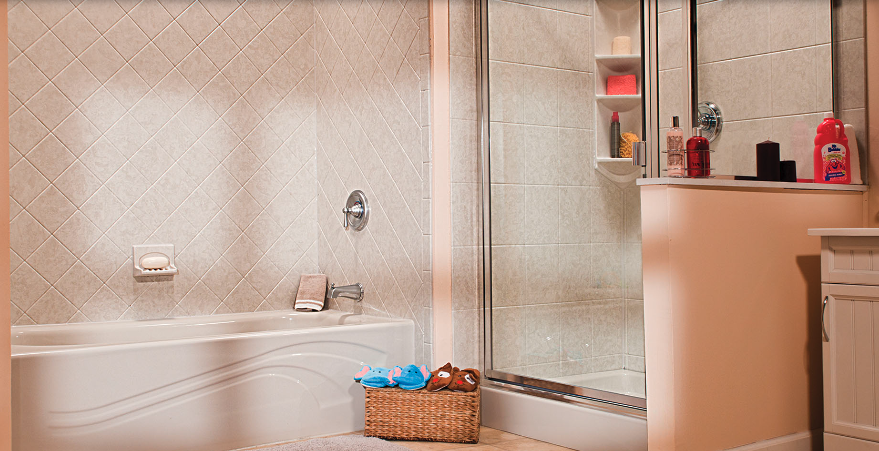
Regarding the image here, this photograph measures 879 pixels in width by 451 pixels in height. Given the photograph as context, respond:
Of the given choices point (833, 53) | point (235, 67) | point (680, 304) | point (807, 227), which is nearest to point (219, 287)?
point (235, 67)

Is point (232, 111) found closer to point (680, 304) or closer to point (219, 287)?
point (219, 287)

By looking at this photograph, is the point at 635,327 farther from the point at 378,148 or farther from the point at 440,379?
the point at 378,148

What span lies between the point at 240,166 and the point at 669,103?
7.24ft

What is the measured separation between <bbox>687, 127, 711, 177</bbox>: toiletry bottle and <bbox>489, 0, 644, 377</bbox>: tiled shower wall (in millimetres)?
326

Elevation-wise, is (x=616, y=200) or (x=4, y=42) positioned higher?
(x=4, y=42)

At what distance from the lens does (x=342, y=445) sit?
2.59m

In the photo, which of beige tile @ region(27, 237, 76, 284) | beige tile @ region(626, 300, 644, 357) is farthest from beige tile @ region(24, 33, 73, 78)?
beige tile @ region(626, 300, 644, 357)

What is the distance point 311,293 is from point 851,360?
7.79ft

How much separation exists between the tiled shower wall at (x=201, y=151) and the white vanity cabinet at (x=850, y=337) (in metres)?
1.49

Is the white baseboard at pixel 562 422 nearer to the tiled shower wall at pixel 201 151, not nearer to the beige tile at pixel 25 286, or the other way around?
the tiled shower wall at pixel 201 151

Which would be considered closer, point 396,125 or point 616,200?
point 616,200

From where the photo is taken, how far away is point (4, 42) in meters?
1.29

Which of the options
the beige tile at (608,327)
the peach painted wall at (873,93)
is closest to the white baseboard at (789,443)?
the beige tile at (608,327)

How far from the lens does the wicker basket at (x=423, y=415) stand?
266 cm
